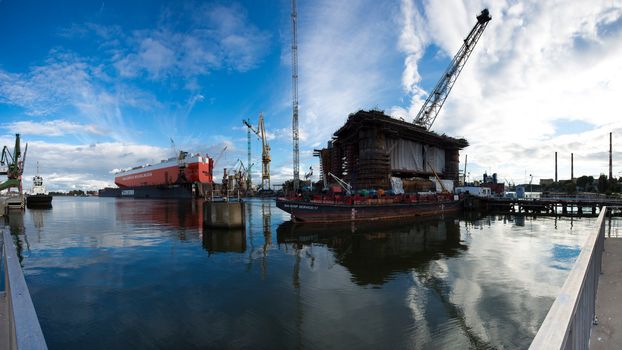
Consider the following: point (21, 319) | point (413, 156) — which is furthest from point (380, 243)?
point (413, 156)

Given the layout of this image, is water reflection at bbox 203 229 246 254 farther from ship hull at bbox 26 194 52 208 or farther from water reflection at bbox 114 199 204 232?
ship hull at bbox 26 194 52 208

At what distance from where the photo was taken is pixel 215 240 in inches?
1040

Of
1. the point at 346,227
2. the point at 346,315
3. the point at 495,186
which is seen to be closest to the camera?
the point at 346,315

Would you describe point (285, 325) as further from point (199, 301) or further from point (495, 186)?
point (495, 186)

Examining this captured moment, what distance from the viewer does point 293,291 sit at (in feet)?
45.5

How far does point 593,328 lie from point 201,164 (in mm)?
112886

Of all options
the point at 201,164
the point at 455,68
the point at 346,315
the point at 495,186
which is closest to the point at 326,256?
the point at 346,315

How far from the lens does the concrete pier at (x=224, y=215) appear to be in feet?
102

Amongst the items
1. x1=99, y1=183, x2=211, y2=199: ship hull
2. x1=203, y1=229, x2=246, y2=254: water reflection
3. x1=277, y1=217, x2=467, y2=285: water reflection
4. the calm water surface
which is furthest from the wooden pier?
x1=99, y1=183, x2=211, y2=199: ship hull

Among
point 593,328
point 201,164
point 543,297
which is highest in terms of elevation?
point 201,164

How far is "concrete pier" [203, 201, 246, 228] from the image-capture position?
102ft

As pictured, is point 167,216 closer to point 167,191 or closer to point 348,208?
point 348,208

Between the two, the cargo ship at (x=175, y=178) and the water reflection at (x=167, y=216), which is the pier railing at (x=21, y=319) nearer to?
the water reflection at (x=167, y=216)

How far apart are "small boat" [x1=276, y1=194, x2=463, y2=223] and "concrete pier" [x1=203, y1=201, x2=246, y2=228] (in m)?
6.98
